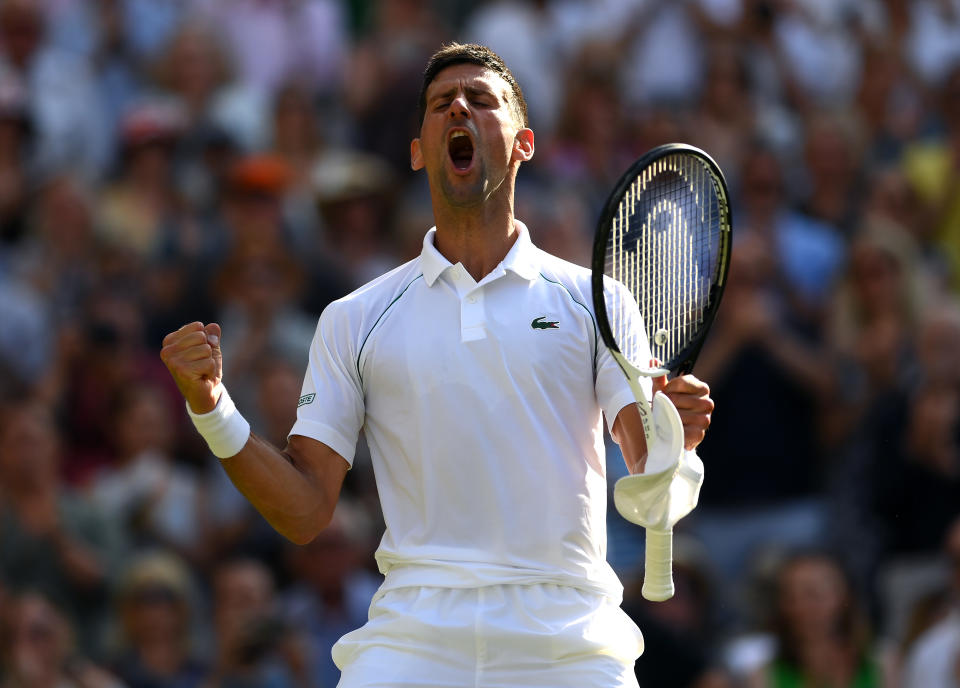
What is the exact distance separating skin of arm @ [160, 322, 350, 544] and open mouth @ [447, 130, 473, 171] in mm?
798

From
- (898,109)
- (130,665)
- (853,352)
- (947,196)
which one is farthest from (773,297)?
(130,665)

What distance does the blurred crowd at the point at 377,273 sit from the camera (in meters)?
7.62

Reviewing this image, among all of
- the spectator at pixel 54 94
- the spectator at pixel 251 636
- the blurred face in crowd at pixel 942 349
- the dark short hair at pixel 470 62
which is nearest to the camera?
the dark short hair at pixel 470 62

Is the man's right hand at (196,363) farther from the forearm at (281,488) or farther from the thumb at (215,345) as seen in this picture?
the forearm at (281,488)

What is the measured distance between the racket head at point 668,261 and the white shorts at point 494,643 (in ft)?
2.20

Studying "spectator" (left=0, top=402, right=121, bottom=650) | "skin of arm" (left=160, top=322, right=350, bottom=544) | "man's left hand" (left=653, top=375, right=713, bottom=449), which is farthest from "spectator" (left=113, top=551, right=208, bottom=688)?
"man's left hand" (left=653, top=375, right=713, bottom=449)

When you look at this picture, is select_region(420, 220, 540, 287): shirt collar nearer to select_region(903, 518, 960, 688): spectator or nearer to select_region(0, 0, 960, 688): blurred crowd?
select_region(0, 0, 960, 688): blurred crowd

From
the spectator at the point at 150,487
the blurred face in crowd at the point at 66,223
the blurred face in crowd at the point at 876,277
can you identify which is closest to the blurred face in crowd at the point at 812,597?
the blurred face in crowd at the point at 876,277

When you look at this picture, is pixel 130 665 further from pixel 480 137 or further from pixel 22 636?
pixel 480 137

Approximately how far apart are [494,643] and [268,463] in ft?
2.45

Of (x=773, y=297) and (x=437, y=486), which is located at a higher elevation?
(x=773, y=297)

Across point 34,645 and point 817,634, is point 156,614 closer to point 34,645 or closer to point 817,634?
point 34,645

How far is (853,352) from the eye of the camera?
830cm

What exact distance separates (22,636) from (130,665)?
496mm
